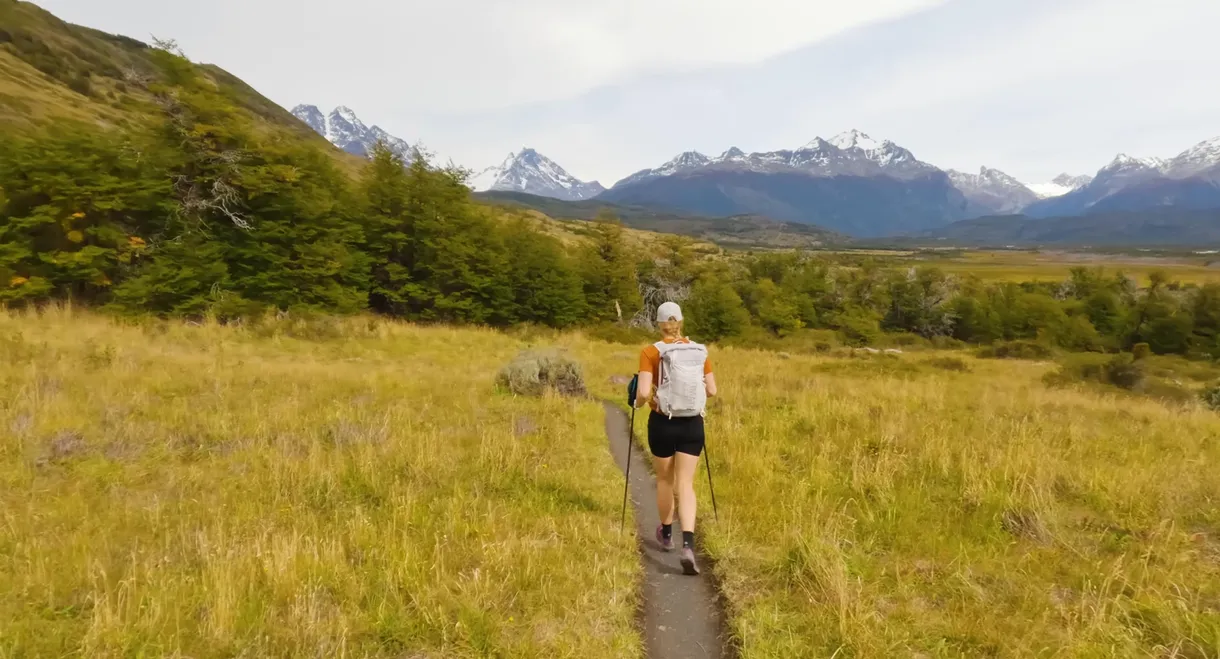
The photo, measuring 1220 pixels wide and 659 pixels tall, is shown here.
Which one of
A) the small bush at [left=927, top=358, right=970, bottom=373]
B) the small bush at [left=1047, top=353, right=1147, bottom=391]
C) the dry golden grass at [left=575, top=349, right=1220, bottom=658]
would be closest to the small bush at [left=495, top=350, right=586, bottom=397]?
the dry golden grass at [left=575, top=349, right=1220, bottom=658]

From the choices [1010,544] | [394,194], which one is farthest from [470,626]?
[394,194]

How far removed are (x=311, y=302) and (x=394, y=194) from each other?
722cm

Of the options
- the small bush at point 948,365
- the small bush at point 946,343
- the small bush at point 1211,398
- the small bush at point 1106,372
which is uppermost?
the small bush at point 1211,398

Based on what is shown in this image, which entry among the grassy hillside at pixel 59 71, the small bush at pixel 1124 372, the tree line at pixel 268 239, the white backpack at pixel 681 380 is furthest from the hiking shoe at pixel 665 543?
the small bush at pixel 1124 372

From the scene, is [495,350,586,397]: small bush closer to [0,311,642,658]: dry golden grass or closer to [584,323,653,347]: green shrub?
[0,311,642,658]: dry golden grass

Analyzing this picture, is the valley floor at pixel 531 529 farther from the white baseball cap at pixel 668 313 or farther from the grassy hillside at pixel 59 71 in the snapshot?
the grassy hillside at pixel 59 71

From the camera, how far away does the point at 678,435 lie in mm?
5680

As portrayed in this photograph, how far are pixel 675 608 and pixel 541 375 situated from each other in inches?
381

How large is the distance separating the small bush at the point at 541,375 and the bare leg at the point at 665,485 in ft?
26.0

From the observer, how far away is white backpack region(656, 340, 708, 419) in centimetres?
556

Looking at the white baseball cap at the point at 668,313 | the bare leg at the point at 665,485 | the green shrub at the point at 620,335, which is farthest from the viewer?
the green shrub at the point at 620,335

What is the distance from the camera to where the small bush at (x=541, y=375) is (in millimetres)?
13875

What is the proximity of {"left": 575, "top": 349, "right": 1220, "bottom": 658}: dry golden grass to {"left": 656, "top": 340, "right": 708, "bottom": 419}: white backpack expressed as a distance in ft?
4.93

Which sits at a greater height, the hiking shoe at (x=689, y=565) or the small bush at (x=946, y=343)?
the hiking shoe at (x=689, y=565)
